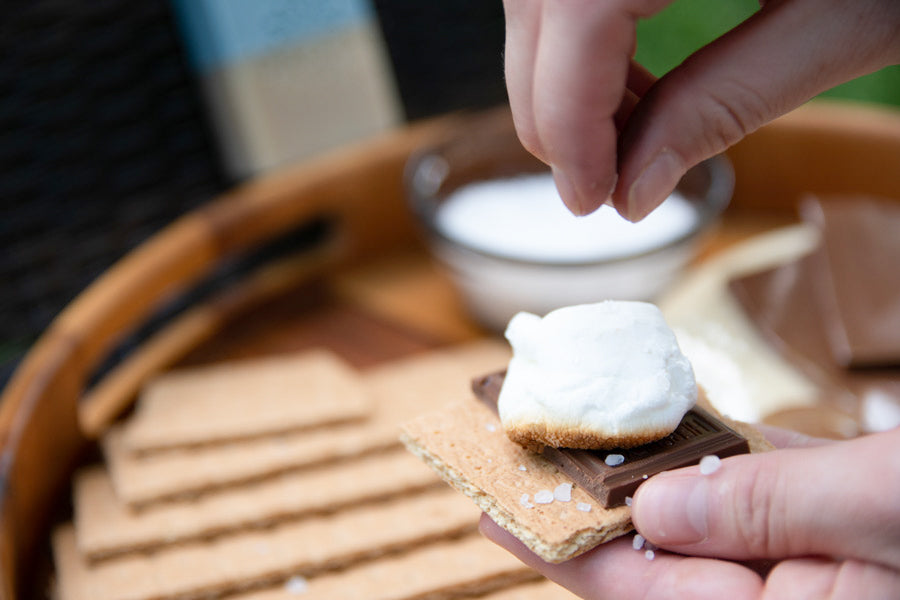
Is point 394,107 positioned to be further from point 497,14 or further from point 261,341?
point 261,341

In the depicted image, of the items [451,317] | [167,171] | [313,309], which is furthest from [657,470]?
[167,171]

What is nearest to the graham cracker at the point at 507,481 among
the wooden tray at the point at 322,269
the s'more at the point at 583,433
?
the s'more at the point at 583,433

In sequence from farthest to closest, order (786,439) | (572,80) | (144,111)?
(144,111), (786,439), (572,80)

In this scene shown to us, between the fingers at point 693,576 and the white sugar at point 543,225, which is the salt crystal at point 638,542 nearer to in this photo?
the fingers at point 693,576

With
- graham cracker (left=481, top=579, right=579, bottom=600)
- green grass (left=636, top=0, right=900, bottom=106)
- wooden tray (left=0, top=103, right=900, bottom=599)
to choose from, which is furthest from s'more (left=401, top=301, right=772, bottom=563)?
green grass (left=636, top=0, right=900, bottom=106)

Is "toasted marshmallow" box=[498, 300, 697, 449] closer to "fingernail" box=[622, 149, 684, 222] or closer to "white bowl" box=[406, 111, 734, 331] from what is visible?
"fingernail" box=[622, 149, 684, 222]

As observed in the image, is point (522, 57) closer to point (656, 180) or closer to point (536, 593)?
point (656, 180)

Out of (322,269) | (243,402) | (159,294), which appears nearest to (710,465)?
(243,402)
